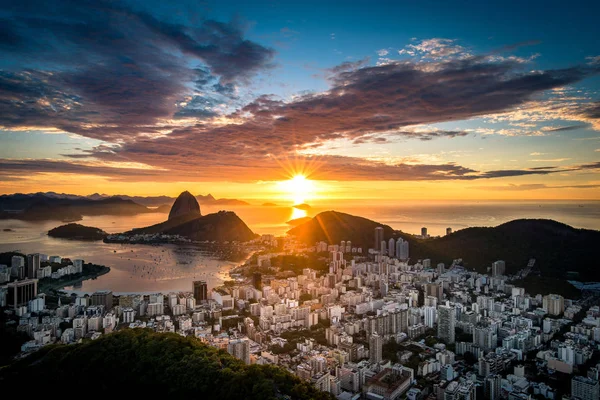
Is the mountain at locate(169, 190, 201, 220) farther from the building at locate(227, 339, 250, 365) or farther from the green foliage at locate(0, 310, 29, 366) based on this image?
the building at locate(227, 339, 250, 365)

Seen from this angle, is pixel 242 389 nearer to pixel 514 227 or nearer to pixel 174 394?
pixel 174 394

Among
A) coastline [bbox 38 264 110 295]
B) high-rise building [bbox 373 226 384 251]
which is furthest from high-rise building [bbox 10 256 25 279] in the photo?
high-rise building [bbox 373 226 384 251]

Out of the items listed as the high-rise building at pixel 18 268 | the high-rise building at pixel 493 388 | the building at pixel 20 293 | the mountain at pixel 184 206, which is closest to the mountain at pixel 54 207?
the mountain at pixel 184 206

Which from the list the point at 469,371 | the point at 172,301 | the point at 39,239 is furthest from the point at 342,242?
the point at 39,239

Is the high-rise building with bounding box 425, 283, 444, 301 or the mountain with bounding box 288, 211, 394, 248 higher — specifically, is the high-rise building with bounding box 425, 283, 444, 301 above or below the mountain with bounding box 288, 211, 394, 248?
below

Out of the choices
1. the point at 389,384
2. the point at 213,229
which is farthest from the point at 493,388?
the point at 213,229
